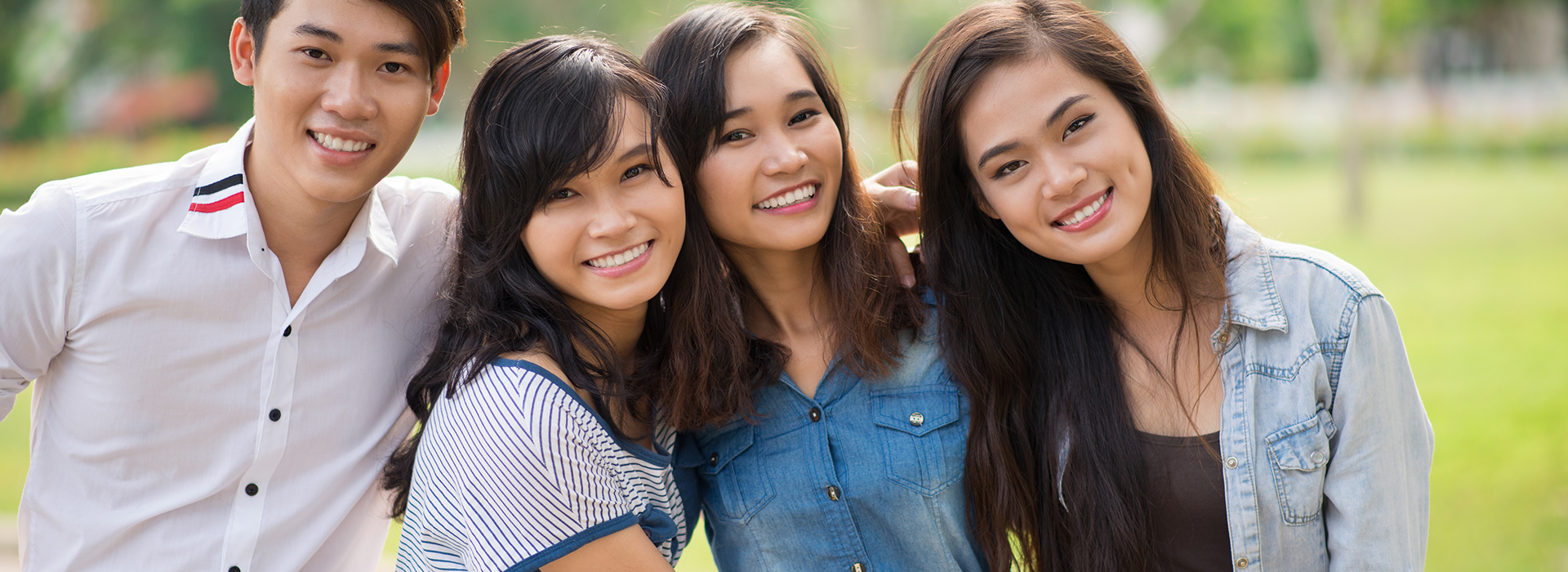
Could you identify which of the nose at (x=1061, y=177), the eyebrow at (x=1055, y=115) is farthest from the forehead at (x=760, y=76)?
the nose at (x=1061, y=177)

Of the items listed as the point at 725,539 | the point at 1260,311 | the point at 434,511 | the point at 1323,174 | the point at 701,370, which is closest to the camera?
the point at 434,511

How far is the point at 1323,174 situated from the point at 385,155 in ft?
69.8

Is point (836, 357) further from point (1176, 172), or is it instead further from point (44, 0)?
point (44, 0)

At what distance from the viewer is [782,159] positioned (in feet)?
7.97

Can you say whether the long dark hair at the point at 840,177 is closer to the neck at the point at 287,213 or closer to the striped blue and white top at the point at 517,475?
the striped blue and white top at the point at 517,475

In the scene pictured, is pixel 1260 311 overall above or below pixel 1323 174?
above

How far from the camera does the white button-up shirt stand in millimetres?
2297

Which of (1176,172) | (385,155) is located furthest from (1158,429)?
(385,155)

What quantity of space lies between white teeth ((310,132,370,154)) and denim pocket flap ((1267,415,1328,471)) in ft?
6.88

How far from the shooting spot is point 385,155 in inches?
96.7

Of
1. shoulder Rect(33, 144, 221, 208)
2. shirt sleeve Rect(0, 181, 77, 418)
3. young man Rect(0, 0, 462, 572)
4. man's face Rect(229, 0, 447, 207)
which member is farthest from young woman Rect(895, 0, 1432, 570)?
shirt sleeve Rect(0, 181, 77, 418)

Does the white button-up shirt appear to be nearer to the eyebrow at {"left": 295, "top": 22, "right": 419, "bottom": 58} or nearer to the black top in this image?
the eyebrow at {"left": 295, "top": 22, "right": 419, "bottom": 58}

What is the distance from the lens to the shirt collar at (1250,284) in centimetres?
230

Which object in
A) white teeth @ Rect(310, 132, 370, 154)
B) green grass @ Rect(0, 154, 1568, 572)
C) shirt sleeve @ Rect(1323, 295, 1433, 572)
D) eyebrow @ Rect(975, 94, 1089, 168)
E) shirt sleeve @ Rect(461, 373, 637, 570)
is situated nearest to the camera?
shirt sleeve @ Rect(461, 373, 637, 570)
